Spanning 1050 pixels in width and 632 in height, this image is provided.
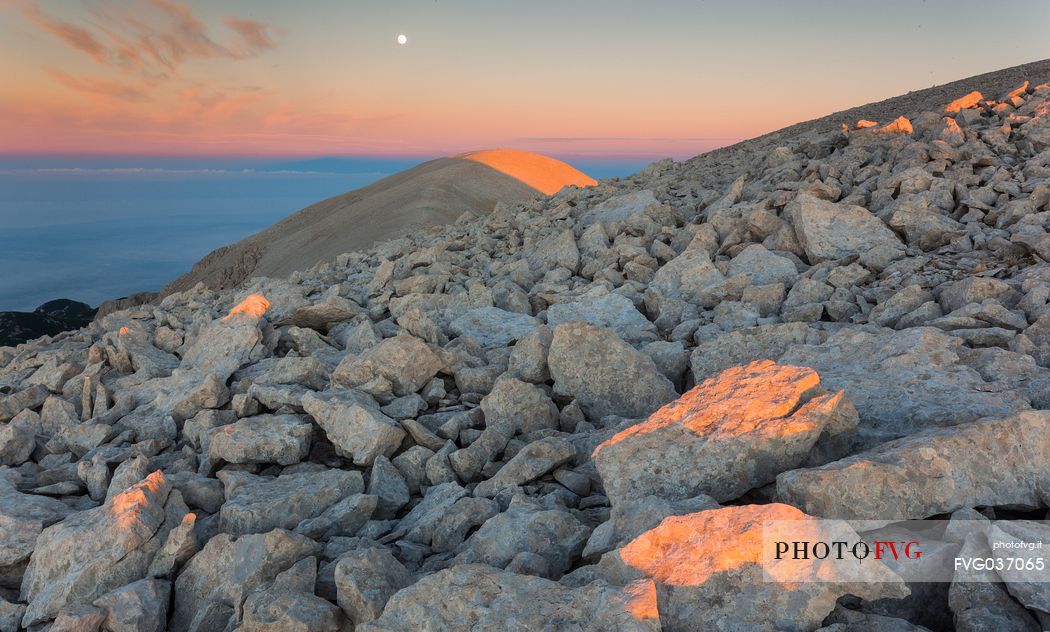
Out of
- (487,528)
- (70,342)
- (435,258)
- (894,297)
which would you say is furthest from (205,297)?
(894,297)

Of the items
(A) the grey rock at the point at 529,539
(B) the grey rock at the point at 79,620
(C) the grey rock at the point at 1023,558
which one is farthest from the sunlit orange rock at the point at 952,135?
(B) the grey rock at the point at 79,620

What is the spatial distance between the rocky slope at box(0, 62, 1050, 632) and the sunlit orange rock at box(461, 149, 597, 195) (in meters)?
27.7

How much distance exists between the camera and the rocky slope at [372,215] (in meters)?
23.7

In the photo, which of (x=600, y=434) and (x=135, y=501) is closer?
(x=135, y=501)

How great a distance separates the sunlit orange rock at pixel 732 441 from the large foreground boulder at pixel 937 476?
10.5 inches

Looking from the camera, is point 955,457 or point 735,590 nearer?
point 735,590

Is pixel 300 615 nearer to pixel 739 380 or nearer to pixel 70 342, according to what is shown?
pixel 739 380

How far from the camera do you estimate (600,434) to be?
13.8 feet

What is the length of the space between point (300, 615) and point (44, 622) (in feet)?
5.85

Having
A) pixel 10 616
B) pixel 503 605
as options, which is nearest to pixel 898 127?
pixel 503 605

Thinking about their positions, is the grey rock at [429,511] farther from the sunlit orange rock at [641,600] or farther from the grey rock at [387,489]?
the sunlit orange rock at [641,600]

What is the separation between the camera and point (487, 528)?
333 centimetres

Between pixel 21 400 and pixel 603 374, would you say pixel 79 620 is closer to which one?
pixel 603 374

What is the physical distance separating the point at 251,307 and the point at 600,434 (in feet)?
14.4
